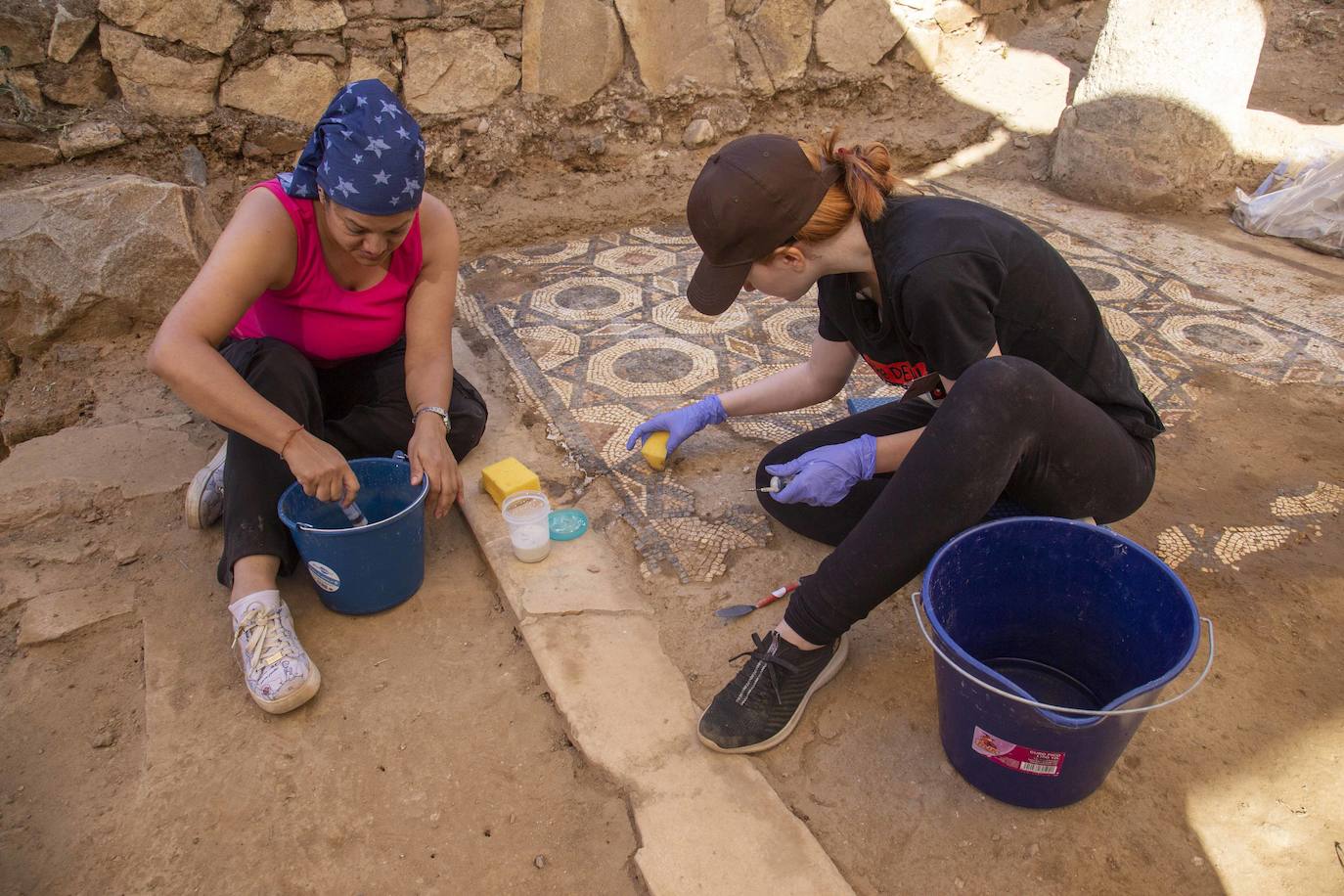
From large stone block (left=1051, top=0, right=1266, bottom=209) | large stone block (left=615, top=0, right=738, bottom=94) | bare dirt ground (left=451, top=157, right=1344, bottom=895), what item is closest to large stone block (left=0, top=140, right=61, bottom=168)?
bare dirt ground (left=451, top=157, right=1344, bottom=895)

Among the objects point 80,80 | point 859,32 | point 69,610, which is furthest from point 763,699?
point 859,32

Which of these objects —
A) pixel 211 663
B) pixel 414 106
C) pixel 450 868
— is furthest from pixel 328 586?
pixel 414 106

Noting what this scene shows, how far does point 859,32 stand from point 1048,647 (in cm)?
425

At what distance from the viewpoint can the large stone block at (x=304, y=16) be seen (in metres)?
3.72

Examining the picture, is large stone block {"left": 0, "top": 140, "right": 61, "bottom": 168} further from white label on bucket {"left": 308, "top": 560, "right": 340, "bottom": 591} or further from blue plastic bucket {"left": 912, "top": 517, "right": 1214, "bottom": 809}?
blue plastic bucket {"left": 912, "top": 517, "right": 1214, "bottom": 809}

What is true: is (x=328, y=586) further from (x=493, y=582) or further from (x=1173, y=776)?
(x=1173, y=776)

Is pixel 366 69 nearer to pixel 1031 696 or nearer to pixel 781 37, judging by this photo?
pixel 781 37

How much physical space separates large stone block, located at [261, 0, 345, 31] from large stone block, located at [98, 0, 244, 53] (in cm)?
13

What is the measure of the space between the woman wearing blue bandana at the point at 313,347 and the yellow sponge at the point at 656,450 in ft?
1.71

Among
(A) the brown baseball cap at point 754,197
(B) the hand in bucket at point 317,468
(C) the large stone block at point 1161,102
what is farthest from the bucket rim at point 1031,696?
(C) the large stone block at point 1161,102

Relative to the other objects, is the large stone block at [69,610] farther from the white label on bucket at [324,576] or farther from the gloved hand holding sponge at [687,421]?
the gloved hand holding sponge at [687,421]

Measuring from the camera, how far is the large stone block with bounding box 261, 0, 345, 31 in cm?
372

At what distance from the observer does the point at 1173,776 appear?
163 cm

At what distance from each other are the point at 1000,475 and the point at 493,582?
1244 millimetres
